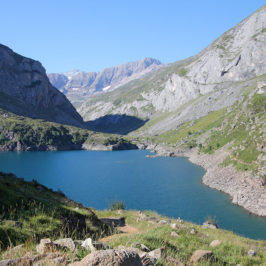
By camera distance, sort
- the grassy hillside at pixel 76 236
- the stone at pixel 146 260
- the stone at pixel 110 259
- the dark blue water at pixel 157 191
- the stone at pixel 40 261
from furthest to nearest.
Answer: the dark blue water at pixel 157 191
the grassy hillside at pixel 76 236
the stone at pixel 146 260
the stone at pixel 40 261
the stone at pixel 110 259

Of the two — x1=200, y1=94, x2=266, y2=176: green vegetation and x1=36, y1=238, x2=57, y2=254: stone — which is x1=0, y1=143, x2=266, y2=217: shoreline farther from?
x1=36, y1=238, x2=57, y2=254: stone

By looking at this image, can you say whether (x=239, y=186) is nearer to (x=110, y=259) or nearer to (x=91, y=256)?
(x=110, y=259)

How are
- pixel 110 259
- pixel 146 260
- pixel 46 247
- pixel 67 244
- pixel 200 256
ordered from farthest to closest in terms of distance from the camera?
pixel 200 256 < pixel 67 244 < pixel 46 247 < pixel 146 260 < pixel 110 259

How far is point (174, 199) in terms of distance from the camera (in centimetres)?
6794

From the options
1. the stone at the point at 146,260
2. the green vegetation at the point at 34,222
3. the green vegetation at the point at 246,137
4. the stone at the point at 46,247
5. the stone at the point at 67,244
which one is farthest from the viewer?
the green vegetation at the point at 246,137

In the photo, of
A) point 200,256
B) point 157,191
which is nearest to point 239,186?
point 157,191

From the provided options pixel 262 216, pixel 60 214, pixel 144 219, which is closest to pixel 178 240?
pixel 60 214

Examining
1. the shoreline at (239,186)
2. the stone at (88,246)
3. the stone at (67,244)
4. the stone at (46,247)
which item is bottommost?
the shoreline at (239,186)

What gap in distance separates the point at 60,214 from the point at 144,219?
10.5m

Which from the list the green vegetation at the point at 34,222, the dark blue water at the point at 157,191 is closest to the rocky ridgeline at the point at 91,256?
the green vegetation at the point at 34,222

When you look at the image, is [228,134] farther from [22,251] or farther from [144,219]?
[22,251]

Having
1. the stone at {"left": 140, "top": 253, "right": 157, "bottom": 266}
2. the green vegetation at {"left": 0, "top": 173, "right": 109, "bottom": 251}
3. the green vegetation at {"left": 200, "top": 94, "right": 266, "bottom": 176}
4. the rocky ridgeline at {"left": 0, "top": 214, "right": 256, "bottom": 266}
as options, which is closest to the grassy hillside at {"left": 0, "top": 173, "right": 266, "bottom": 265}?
the green vegetation at {"left": 0, "top": 173, "right": 109, "bottom": 251}

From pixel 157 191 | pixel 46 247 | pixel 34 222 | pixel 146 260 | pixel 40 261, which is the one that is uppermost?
pixel 40 261

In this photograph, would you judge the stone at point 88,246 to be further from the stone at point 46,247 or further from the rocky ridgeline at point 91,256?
the stone at point 46,247
